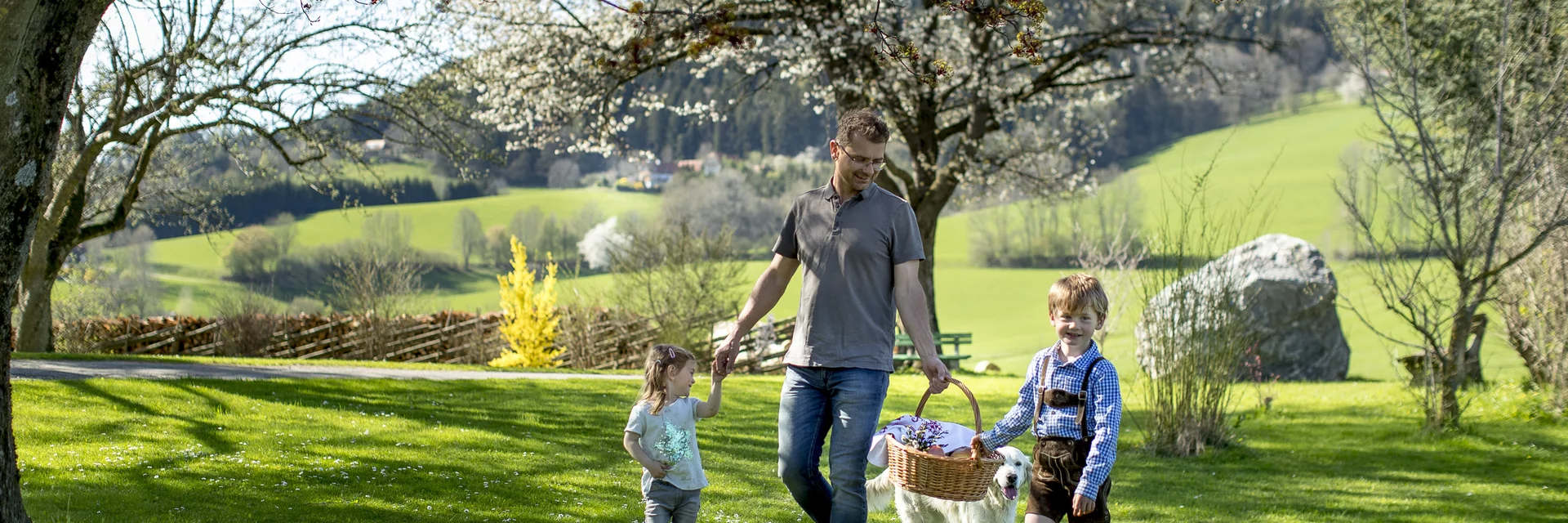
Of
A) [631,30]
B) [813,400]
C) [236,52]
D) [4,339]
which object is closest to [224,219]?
[236,52]

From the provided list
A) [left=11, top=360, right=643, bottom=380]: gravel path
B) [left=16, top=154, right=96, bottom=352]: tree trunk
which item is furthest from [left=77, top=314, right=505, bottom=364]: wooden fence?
[left=11, top=360, right=643, bottom=380]: gravel path

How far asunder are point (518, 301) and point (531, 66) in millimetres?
6648

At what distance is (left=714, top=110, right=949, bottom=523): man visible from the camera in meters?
3.75

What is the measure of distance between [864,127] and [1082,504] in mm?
1470

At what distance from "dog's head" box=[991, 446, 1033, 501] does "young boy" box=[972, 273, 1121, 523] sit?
1.12 ft

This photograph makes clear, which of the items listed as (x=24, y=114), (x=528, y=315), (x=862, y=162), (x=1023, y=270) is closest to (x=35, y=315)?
(x=528, y=315)

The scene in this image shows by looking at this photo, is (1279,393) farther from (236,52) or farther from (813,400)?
(236,52)

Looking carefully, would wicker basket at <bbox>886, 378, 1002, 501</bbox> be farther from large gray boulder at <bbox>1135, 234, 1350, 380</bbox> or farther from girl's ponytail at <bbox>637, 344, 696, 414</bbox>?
large gray boulder at <bbox>1135, 234, 1350, 380</bbox>

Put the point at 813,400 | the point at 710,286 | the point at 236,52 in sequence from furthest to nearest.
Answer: the point at 710,286 < the point at 236,52 < the point at 813,400

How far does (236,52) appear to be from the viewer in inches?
567

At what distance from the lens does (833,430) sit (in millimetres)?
3850

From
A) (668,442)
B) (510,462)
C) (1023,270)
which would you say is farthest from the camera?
(1023,270)

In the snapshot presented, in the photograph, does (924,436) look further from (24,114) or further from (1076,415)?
(24,114)

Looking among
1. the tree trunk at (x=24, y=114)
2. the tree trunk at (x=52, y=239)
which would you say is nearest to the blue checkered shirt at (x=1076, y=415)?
the tree trunk at (x=24, y=114)
